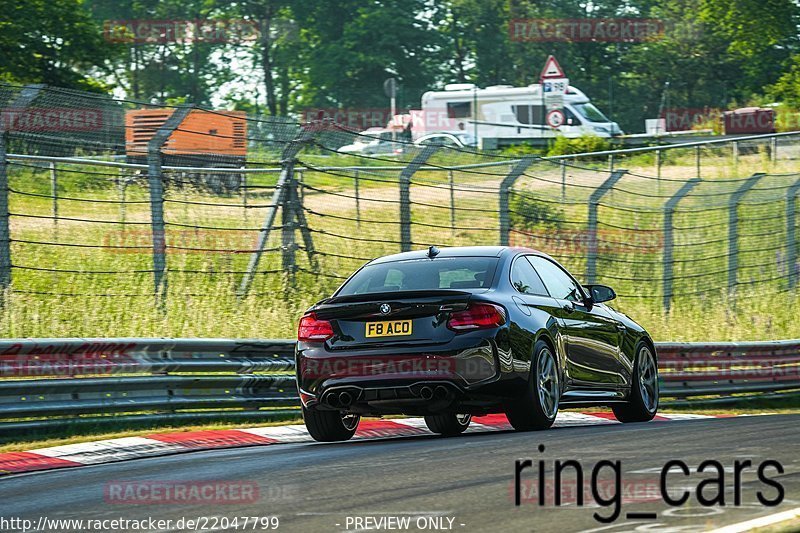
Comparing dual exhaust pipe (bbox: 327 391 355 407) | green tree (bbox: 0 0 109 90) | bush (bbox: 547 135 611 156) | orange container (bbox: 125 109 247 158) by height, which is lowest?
dual exhaust pipe (bbox: 327 391 355 407)

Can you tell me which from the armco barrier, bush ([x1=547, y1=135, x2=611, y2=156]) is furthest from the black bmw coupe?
bush ([x1=547, y1=135, x2=611, y2=156])

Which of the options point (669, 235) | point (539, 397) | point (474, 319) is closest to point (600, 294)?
point (539, 397)

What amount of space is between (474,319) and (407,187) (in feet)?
19.4

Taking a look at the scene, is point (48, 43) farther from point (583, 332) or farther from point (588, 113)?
point (583, 332)

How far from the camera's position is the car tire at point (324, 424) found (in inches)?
418

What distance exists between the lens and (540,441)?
9305mm

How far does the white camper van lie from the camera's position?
148 feet

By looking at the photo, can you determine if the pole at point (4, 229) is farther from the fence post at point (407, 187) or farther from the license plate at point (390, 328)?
the fence post at point (407, 187)

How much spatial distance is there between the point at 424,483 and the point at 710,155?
1275 inches

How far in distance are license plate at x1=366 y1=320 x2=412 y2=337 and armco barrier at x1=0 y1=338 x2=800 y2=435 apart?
239 centimetres

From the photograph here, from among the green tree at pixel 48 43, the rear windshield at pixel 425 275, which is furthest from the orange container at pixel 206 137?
the green tree at pixel 48 43

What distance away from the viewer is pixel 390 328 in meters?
9.88

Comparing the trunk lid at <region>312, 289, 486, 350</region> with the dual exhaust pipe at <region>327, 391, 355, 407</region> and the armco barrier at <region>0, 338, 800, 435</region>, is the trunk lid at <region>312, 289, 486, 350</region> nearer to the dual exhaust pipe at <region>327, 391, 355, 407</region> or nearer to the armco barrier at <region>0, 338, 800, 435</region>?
the dual exhaust pipe at <region>327, 391, 355, 407</region>

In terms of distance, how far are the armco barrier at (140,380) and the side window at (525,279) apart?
2.66 metres
